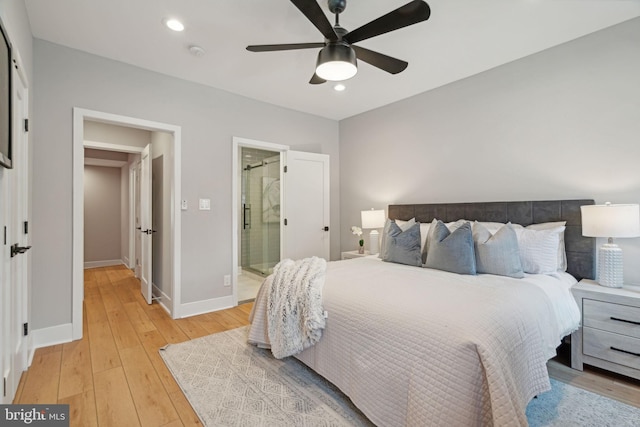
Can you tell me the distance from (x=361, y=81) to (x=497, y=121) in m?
1.49

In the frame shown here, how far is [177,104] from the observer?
3297 mm

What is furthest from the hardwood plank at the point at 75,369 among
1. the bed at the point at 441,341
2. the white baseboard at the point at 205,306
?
the bed at the point at 441,341

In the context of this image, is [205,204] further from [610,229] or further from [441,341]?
[610,229]

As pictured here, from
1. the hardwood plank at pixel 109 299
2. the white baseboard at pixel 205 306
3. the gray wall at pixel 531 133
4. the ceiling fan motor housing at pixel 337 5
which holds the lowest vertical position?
the hardwood plank at pixel 109 299

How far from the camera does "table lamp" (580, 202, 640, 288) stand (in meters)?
2.10

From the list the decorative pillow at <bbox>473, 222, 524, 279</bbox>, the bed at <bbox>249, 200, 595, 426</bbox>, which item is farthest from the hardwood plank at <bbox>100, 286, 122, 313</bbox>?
the decorative pillow at <bbox>473, 222, 524, 279</bbox>

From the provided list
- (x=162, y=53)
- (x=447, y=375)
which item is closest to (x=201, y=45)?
(x=162, y=53)

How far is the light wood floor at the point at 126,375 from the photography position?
1.75 metres

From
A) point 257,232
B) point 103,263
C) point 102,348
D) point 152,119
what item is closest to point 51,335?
point 102,348

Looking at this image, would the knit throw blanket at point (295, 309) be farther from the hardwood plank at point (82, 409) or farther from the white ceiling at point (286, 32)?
the white ceiling at point (286, 32)

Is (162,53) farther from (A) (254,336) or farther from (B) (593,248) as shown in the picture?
(B) (593,248)

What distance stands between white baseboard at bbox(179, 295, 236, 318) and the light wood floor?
11cm

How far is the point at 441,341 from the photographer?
134cm

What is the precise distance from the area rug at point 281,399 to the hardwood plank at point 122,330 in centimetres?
53
